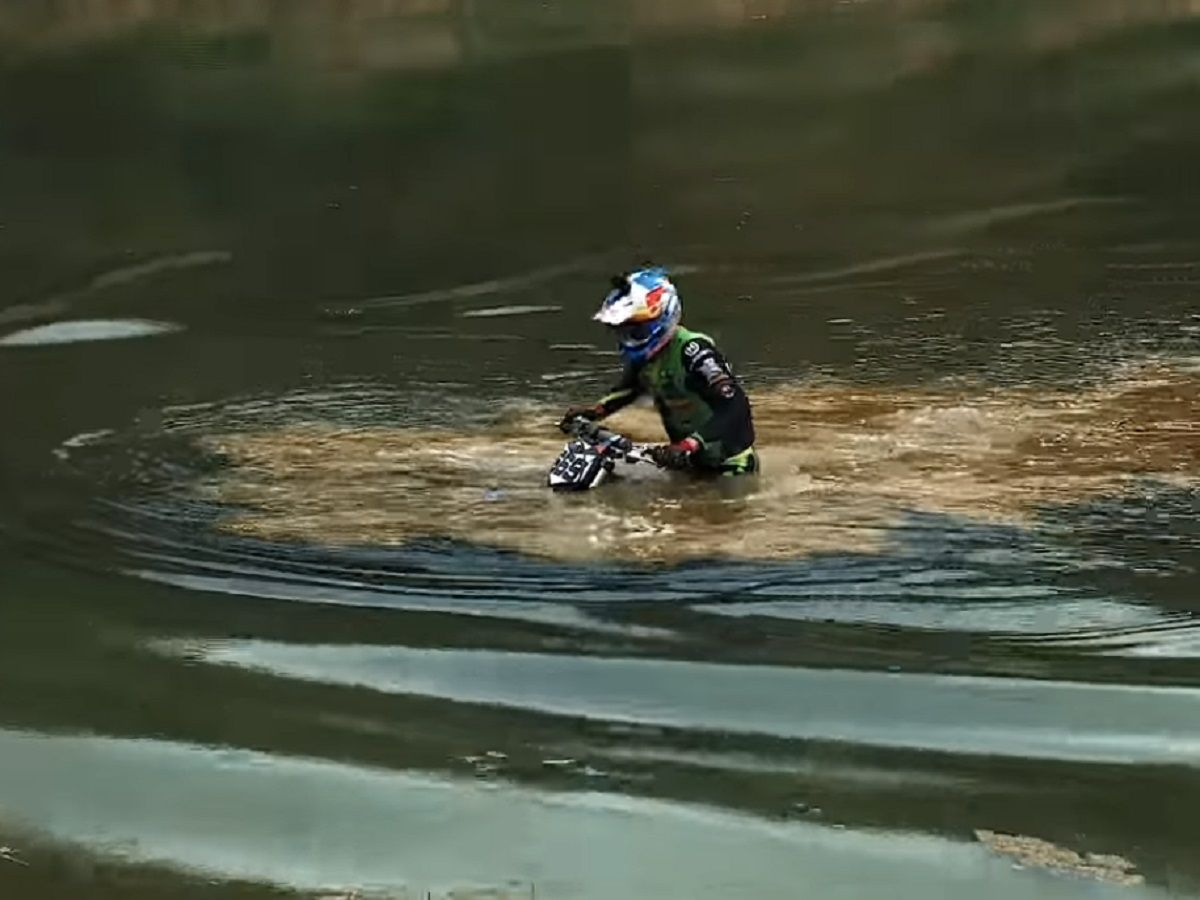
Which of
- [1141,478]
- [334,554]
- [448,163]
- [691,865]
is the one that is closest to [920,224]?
[448,163]

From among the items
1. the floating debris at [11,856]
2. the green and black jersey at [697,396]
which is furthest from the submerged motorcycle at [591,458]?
the floating debris at [11,856]

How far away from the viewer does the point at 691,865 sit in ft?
17.2

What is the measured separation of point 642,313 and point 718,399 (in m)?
0.53

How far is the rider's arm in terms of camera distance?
878 cm

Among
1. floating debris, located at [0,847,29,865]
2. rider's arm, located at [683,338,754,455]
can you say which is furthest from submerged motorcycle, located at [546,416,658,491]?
floating debris, located at [0,847,29,865]

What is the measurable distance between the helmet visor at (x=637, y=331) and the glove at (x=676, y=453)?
50 cm

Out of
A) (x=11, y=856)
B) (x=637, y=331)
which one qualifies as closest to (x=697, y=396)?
(x=637, y=331)

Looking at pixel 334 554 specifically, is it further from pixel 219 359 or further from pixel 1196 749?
pixel 219 359

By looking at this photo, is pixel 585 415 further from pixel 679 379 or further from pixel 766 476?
pixel 766 476

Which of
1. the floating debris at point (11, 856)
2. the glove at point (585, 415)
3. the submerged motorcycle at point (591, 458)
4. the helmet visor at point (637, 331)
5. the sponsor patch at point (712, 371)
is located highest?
the helmet visor at point (637, 331)

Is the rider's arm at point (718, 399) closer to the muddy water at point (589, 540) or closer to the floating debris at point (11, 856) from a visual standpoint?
the muddy water at point (589, 540)

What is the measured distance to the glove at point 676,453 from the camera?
8781 mm

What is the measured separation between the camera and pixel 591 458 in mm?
8961

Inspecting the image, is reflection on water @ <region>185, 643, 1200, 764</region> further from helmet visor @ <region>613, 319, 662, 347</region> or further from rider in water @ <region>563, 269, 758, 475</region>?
helmet visor @ <region>613, 319, 662, 347</region>
